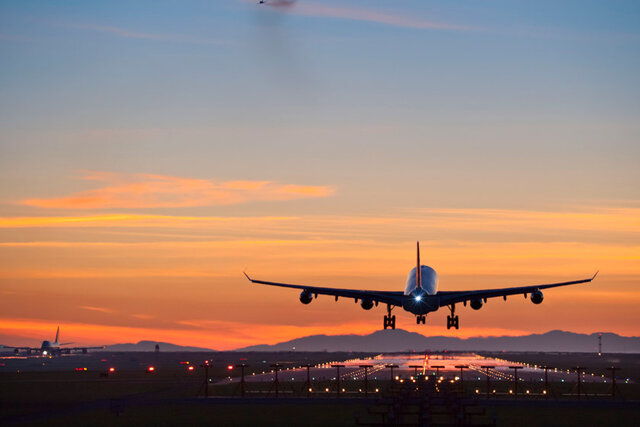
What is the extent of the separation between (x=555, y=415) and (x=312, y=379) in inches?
2323

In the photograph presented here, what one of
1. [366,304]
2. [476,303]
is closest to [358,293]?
[366,304]

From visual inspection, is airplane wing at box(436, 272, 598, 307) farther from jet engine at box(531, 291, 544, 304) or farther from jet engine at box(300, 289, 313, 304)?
jet engine at box(300, 289, 313, 304)

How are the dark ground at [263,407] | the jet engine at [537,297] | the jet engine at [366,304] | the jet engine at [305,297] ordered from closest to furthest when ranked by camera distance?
1. the dark ground at [263,407]
2. the jet engine at [537,297]
3. the jet engine at [305,297]
4. the jet engine at [366,304]

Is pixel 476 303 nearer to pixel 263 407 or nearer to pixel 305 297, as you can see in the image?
pixel 305 297

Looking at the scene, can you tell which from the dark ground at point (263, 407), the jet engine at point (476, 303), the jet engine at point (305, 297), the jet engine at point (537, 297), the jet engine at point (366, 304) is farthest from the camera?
the jet engine at point (366, 304)

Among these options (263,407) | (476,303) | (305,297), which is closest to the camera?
(263,407)

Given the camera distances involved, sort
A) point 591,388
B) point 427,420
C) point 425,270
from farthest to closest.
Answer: point 591,388, point 425,270, point 427,420

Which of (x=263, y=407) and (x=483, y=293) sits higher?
(x=483, y=293)

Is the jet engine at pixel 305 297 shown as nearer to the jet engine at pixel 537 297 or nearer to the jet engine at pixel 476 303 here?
the jet engine at pixel 476 303

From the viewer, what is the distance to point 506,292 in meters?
94.6

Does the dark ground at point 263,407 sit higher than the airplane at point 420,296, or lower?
lower

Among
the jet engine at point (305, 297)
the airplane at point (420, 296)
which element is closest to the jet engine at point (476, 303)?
the airplane at point (420, 296)

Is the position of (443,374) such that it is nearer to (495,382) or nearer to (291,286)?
(495,382)

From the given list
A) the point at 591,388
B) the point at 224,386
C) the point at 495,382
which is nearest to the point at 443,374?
the point at 495,382
